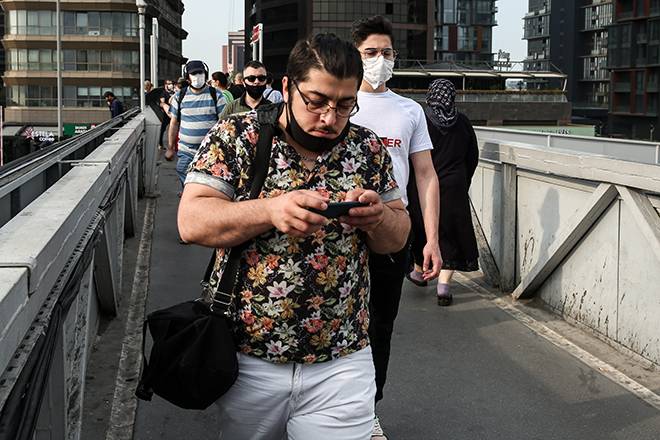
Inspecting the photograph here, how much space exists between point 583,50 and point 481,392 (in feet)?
455

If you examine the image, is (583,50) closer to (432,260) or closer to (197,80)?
(197,80)

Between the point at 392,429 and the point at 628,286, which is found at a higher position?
the point at 628,286

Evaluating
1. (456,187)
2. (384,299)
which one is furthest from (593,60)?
(384,299)

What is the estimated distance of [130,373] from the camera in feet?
17.7

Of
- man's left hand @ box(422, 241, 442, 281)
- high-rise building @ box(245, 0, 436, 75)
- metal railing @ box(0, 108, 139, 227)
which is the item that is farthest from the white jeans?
high-rise building @ box(245, 0, 436, 75)

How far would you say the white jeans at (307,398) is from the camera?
Result: 9.40ft

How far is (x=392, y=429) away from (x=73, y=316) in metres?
1.92

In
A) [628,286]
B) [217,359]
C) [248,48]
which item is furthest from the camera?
[248,48]

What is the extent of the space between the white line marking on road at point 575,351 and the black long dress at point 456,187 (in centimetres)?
47

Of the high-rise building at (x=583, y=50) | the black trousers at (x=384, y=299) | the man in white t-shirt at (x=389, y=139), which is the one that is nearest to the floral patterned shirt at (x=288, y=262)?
the black trousers at (x=384, y=299)

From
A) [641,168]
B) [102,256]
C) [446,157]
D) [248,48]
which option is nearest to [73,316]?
[102,256]

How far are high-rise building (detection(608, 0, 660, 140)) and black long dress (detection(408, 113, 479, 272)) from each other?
88.3 meters

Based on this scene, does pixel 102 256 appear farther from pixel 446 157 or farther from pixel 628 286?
pixel 628 286

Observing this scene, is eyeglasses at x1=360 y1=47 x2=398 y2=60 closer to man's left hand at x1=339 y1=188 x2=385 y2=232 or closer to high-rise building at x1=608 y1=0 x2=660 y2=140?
man's left hand at x1=339 y1=188 x2=385 y2=232
